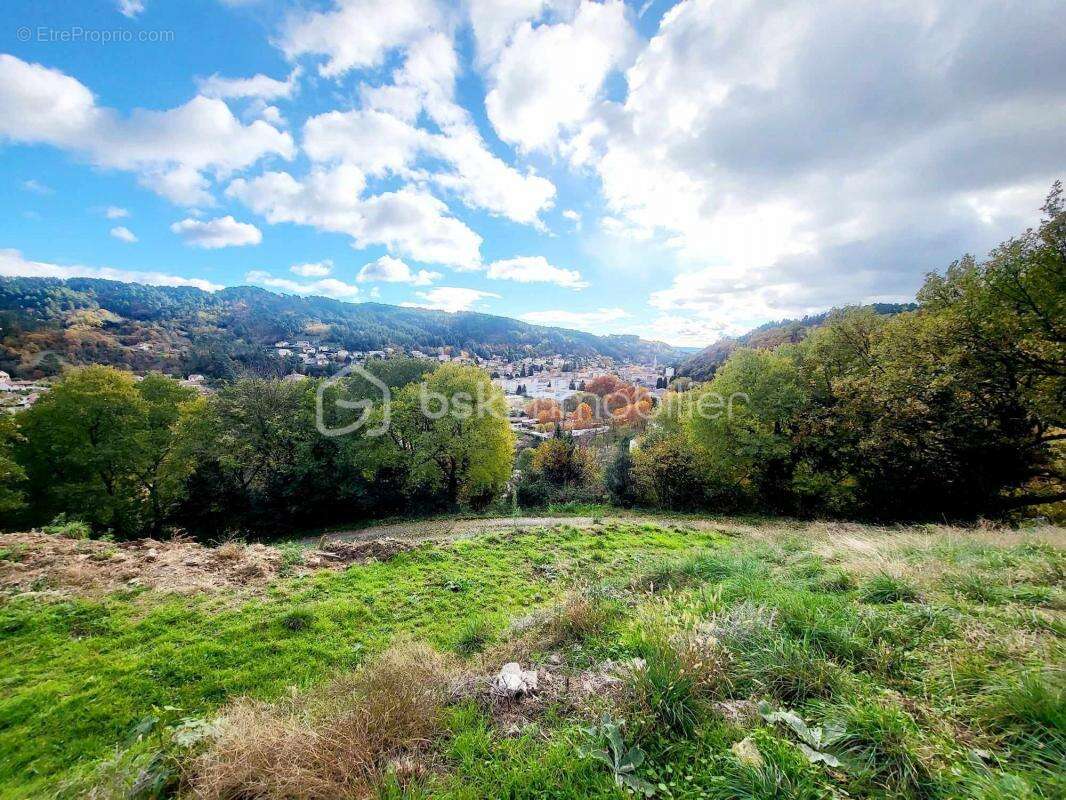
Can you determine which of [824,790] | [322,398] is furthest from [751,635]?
[322,398]

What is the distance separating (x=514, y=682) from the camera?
3.77m

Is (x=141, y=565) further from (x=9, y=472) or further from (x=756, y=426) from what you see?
(x=756, y=426)

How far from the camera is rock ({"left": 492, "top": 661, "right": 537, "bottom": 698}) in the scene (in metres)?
3.66

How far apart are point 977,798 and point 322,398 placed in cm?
2467

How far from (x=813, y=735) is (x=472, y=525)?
15.2 meters

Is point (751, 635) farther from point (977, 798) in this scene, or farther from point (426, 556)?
point (426, 556)

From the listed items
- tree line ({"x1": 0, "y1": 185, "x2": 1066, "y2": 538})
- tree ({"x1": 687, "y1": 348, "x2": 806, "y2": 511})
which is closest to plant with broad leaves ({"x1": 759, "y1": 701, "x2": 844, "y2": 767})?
tree line ({"x1": 0, "y1": 185, "x2": 1066, "y2": 538})

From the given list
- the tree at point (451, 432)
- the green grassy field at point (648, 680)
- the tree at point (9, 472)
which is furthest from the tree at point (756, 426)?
the tree at point (9, 472)

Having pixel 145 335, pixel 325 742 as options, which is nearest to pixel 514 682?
pixel 325 742

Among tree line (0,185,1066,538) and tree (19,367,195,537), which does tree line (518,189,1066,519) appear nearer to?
tree line (0,185,1066,538)

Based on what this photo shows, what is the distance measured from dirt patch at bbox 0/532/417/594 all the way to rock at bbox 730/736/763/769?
9050 millimetres

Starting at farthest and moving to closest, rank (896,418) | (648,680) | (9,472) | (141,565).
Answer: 1. (9,472)
2. (896,418)
3. (141,565)
4. (648,680)

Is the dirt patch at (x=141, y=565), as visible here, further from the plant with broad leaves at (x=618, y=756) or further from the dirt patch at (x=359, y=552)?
the plant with broad leaves at (x=618, y=756)

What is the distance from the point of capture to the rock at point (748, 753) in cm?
229
